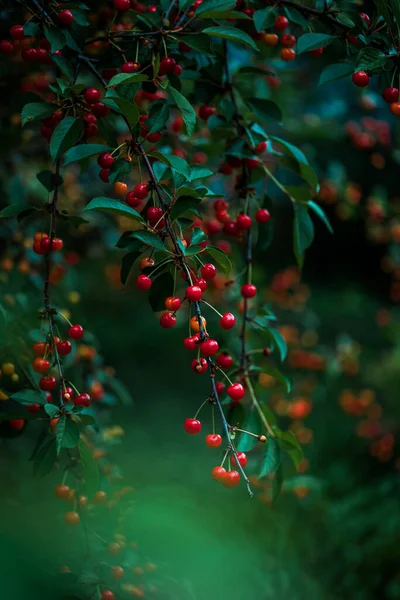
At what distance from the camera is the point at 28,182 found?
93.4 inches

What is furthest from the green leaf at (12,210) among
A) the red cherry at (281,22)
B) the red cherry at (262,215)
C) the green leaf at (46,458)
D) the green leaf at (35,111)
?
the red cherry at (281,22)

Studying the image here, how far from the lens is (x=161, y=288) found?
985 mm

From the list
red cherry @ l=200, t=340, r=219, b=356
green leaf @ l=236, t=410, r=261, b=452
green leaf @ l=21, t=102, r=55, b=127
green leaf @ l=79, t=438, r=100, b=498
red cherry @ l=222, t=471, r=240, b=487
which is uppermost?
green leaf @ l=21, t=102, r=55, b=127

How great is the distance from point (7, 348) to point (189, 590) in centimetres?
64

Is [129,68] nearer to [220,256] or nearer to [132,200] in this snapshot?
[132,200]

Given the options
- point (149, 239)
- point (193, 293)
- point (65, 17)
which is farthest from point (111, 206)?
point (65, 17)

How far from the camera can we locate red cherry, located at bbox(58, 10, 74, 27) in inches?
40.2

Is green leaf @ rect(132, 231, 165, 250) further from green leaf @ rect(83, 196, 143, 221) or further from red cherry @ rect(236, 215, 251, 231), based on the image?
red cherry @ rect(236, 215, 251, 231)

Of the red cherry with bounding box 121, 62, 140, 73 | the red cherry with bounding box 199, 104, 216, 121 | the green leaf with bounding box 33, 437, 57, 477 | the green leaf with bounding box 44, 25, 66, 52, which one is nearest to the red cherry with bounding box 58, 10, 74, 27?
the green leaf with bounding box 44, 25, 66, 52

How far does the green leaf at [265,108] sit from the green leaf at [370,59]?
309 mm

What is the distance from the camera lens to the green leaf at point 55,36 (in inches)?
38.9

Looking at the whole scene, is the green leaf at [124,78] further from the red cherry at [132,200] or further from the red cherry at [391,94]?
the red cherry at [391,94]

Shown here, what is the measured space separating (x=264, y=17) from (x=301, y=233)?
Answer: 1.39ft

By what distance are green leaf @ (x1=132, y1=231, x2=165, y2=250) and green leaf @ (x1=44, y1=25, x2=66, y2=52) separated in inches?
14.4
